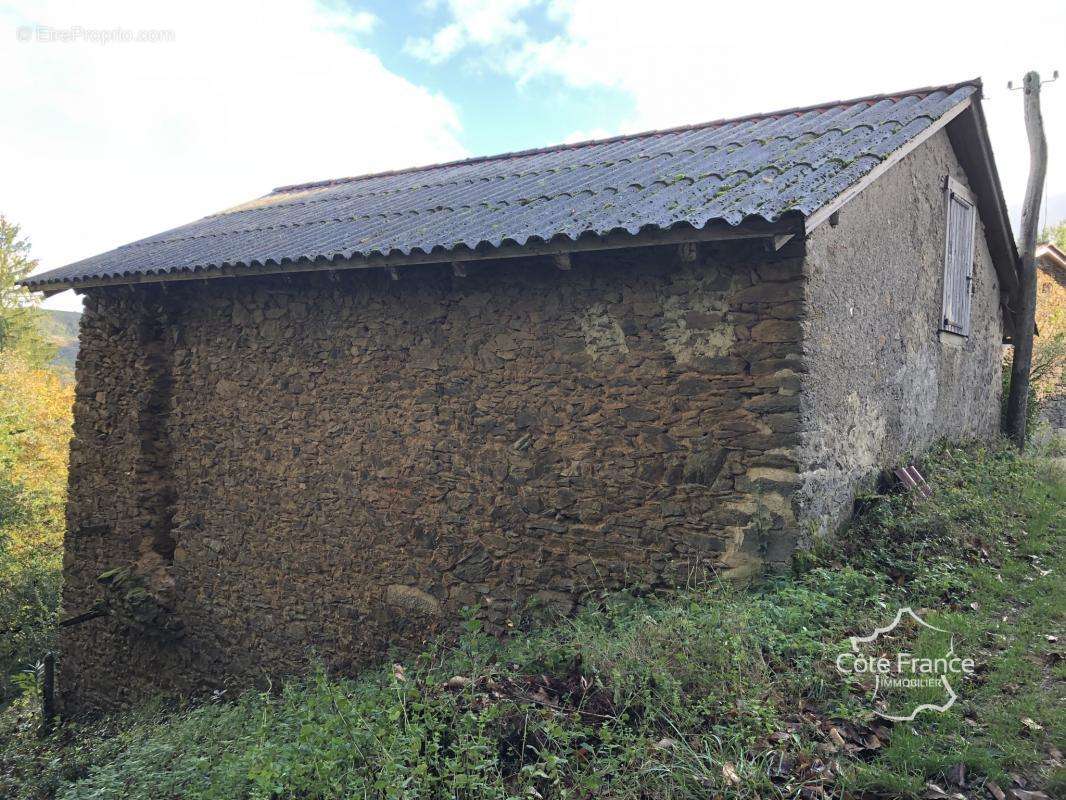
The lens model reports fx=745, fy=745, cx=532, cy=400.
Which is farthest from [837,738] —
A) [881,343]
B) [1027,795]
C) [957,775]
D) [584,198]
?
[584,198]

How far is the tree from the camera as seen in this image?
25.2 metres

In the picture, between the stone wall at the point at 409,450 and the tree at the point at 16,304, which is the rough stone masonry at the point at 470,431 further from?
the tree at the point at 16,304

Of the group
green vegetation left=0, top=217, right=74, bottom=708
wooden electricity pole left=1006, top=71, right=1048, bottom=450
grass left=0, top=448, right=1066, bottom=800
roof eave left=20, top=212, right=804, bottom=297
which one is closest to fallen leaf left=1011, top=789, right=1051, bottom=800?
grass left=0, top=448, right=1066, bottom=800

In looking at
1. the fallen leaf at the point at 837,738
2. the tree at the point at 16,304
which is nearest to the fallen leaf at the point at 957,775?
the fallen leaf at the point at 837,738

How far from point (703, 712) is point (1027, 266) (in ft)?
29.8

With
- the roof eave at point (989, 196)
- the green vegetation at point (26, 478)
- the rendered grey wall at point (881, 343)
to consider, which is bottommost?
the green vegetation at point (26, 478)

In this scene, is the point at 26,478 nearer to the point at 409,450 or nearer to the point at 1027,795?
the point at 409,450

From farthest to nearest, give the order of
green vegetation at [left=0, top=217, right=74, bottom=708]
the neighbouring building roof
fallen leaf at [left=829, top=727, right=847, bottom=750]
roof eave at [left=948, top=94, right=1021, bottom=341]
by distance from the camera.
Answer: green vegetation at [left=0, top=217, right=74, bottom=708] < roof eave at [left=948, top=94, right=1021, bottom=341] < the neighbouring building roof < fallen leaf at [left=829, top=727, right=847, bottom=750]

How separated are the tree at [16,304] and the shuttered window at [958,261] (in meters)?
27.3

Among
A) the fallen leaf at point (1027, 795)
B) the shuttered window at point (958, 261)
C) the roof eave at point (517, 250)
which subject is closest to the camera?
the fallen leaf at point (1027, 795)

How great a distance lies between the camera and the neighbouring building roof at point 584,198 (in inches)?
193

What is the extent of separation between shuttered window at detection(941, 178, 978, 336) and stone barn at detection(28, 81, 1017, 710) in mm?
61

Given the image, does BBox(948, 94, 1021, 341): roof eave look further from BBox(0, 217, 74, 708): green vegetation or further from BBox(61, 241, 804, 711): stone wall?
BBox(0, 217, 74, 708): green vegetation

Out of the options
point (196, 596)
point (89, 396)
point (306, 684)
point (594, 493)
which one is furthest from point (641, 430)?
point (89, 396)
